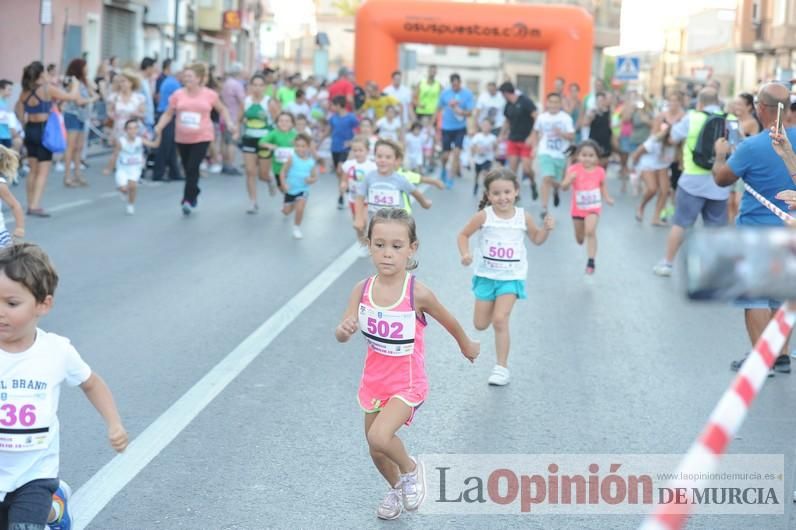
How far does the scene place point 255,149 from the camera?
17.7 m

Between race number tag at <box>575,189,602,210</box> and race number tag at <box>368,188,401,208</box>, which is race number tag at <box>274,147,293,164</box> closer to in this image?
race number tag at <box>575,189,602,210</box>

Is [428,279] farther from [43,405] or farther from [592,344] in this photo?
[43,405]

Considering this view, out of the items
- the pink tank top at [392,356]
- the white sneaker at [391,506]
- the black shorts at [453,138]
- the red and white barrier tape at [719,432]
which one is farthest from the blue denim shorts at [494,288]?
the black shorts at [453,138]

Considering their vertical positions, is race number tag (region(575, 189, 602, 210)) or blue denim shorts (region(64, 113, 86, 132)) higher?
blue denim shorts (region(64, 113, 86, 132))

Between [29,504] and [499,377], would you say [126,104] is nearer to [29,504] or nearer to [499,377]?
[499,377]

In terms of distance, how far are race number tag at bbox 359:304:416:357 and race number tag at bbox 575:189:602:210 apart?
25.8 feet

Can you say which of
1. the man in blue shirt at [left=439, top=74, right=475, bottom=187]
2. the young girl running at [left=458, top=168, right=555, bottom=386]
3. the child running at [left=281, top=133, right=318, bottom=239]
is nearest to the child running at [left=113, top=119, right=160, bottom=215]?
the child running at [left=281, top=133, right=318, bottom=239]

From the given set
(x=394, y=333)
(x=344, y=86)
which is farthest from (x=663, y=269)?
(x=344, y=86)

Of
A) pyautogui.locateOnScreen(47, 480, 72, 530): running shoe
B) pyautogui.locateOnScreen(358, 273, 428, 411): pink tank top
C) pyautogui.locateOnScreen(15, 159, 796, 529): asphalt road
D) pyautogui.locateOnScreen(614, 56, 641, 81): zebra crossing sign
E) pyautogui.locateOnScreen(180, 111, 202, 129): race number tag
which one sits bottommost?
pyautogui.locateOnScreen(15, 159, 796, 529): asphalt road

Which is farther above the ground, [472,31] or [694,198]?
[472,31]

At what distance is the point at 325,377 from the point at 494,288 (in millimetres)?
1163

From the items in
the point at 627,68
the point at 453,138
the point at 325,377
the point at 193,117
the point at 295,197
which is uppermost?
the point at 627,68

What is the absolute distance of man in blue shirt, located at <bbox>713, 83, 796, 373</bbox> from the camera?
729 centimetres

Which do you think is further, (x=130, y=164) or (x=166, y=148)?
(x=166, y=148)
